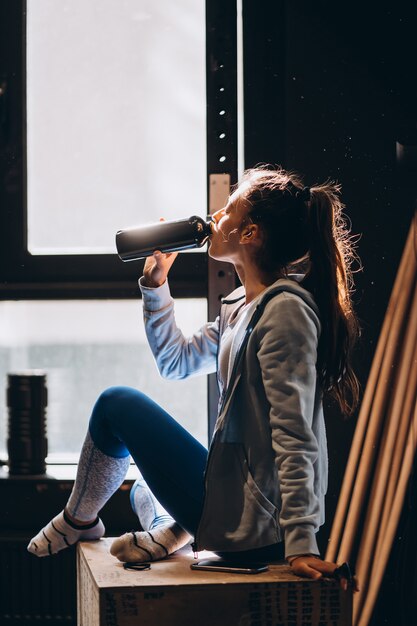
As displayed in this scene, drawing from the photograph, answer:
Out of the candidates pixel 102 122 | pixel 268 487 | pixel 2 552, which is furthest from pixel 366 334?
pixel 2 552

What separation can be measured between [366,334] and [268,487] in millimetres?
586

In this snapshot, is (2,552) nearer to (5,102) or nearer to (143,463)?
(143,463)

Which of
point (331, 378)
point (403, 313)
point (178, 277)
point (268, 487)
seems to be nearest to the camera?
point (268, 487)

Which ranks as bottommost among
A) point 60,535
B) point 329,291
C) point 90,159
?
point 60,535

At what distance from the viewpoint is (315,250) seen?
4.42 ft

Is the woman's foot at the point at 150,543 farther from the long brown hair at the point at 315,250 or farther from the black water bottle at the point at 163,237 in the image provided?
the black water bottle at the point at 163,237

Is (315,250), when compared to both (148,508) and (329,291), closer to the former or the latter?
(329,291)

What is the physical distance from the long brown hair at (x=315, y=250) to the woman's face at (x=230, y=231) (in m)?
0.02

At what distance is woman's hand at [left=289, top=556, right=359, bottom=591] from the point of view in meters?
1.12

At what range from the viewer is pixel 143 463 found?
1.33 metres

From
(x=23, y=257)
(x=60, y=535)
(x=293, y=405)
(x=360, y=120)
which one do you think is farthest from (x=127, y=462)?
(x=360, y=120)

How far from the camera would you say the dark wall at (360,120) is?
172 centimetres

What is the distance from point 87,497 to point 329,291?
56cm

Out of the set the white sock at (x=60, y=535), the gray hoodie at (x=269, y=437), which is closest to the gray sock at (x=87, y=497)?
the white sock at (x=60, y=535)
